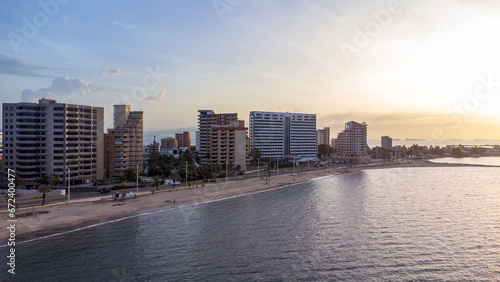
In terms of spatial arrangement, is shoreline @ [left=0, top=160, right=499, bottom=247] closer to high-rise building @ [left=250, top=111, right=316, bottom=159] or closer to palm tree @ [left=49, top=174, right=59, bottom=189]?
palm tree @ [left=49, top=174, right=59, bottom=189]

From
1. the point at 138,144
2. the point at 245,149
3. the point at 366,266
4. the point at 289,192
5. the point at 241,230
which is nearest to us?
the point at 366,266

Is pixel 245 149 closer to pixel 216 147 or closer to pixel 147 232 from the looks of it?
pixel 216 147

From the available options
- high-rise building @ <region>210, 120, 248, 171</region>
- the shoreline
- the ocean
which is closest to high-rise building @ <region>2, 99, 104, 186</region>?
the shoreline

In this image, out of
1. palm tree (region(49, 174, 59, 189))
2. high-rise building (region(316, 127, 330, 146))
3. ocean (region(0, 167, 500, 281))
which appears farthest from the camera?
high-rise building (region(316, 127, 330, 146))

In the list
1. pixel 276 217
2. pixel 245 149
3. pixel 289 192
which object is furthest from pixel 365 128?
pixel 276 217

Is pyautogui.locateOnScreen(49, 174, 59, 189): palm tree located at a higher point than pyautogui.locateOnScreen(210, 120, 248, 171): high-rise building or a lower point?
lower

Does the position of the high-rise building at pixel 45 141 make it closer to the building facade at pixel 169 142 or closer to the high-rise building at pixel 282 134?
the high-rise building at pixel 282 134
